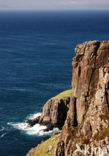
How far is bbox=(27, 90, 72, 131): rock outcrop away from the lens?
120994 mm

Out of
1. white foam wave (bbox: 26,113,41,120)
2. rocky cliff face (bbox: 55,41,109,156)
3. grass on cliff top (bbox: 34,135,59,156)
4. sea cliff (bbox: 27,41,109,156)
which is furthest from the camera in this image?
white foam wave (bbox: 26,113,41,120)

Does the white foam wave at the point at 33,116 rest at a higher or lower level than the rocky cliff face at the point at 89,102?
higher

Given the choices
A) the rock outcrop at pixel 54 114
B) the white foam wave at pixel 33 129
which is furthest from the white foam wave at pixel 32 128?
the rock outcrop at pixel 54 114

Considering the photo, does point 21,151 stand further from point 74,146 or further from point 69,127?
point 74,146

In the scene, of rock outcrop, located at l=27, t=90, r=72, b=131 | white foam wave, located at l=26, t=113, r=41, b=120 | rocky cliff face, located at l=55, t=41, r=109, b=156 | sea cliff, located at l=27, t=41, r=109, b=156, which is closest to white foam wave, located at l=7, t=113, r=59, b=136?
rock outcrop, located at l=27, t=90, r=72, b=131

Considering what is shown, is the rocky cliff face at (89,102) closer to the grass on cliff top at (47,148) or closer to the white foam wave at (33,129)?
the grass on cliff top at (47,148)

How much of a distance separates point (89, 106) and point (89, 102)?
155 inches

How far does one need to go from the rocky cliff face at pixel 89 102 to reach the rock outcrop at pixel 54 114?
133ft

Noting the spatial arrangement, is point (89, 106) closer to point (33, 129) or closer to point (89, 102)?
point (89, 102)

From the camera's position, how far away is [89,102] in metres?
76.3

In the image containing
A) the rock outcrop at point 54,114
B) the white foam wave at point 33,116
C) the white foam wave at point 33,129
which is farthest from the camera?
the white foam wave at point 33,116

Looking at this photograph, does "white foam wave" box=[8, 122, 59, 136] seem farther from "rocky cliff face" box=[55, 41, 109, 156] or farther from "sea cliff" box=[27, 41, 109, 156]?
"sea cliff" box=[27, 41, 109, 156]

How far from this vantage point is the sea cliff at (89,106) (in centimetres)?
6450

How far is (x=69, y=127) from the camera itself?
77.1m
